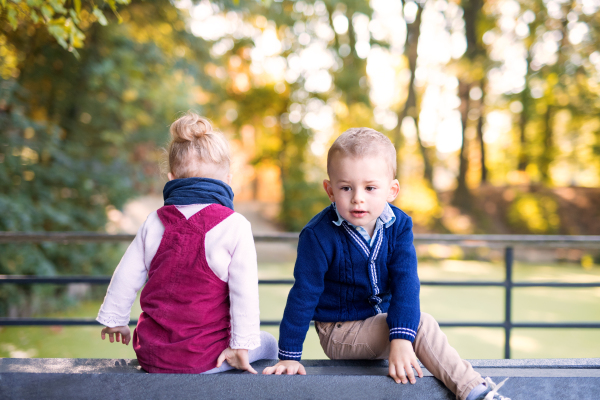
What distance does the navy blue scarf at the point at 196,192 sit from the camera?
140 cm

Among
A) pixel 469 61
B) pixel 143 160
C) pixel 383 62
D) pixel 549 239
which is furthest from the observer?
pixel 383 62

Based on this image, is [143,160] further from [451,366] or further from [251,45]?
[451,366]

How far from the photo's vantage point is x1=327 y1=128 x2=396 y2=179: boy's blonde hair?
1.41 meters

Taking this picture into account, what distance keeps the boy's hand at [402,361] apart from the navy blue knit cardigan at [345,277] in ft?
0.27

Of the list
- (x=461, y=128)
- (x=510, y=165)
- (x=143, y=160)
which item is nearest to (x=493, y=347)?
(x=143, y=160)

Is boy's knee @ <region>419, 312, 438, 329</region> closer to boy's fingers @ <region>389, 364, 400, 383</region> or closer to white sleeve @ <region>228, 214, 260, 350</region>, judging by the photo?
boy's fingers @ <region>389, 364, 400, 383</region>

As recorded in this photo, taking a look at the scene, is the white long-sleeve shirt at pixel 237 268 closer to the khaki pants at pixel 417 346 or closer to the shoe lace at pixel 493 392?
the khaki pants at pixel 417 346

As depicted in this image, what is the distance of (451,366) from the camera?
51.0 inches

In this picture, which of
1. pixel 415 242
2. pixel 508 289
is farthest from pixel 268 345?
pixel 508 289

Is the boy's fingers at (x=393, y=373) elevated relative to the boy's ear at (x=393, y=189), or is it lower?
lower

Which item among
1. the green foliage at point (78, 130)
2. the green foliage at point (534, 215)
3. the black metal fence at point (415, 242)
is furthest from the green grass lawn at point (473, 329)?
the green foliage at point (534, 215)

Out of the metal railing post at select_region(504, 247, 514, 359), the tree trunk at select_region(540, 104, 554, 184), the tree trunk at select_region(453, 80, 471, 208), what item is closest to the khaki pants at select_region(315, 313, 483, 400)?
the metal railing post at select_region(504, 247, 514, 359)

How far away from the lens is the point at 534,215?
38.9ft

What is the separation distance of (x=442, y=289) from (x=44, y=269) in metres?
5.57
